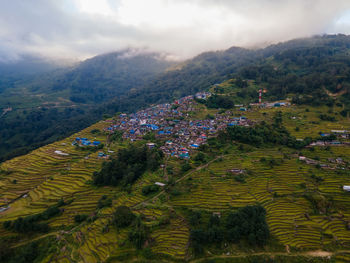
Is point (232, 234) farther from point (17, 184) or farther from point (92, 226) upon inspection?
point (17, 184)

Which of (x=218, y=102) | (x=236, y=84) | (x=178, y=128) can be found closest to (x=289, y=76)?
(x=236, y=84)

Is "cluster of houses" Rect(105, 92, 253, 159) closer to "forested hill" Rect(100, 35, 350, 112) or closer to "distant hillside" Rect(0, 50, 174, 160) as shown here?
"forested hill" Rect(100, 35, 350, 112)

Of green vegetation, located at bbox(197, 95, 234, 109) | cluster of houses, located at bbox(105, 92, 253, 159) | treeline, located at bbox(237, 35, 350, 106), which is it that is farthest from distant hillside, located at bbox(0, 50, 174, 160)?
treeline, located at bbox(237, 35, 350, 106)

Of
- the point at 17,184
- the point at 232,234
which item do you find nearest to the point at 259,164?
the point at 232,234

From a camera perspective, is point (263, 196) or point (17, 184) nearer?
point (263, 196)

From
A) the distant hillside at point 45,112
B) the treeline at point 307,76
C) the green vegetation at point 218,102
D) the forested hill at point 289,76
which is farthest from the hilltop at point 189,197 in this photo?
the distant hillside at point 45,112
